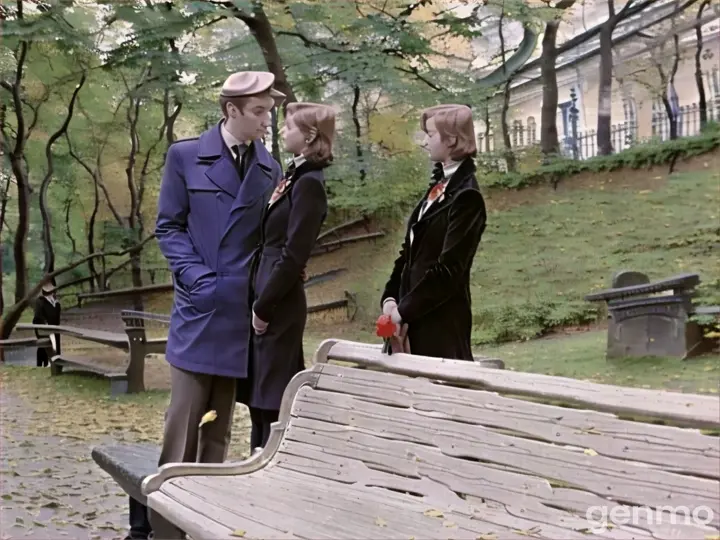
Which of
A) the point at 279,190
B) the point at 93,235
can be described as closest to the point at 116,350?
the point at 93,235

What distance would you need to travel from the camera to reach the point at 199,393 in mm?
2430

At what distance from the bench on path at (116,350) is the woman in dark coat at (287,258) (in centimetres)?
193

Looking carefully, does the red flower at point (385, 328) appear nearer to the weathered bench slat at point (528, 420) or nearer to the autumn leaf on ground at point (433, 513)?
the weathered bench slat at point (528, 420)

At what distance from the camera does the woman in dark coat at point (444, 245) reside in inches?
86.0

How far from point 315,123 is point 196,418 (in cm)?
97

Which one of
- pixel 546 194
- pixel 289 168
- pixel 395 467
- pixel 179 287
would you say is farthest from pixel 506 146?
pixel 395 467

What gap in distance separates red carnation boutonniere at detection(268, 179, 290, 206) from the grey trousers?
0.58 metres

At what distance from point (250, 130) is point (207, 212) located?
287mm

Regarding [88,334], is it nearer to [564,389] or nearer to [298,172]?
[298,172]

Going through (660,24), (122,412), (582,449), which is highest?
(660,24)

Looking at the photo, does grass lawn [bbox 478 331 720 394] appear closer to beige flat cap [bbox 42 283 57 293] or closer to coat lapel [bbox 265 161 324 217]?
coat lapel [bbox 265 161 324 217]

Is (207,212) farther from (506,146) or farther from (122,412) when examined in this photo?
(122,412)

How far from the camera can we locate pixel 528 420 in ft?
5.19

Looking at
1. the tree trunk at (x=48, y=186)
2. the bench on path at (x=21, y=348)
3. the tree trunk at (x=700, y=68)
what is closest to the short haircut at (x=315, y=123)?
the tree trunk at (x=700, y=68)
